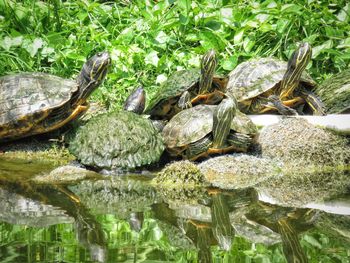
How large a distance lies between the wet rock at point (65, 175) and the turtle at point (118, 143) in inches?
5.0

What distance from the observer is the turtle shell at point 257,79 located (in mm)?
6957

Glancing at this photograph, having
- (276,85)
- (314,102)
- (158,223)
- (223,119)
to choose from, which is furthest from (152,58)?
(158,223)

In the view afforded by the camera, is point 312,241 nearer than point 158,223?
Yes

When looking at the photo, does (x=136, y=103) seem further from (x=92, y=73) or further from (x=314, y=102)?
(x=314, y=102)

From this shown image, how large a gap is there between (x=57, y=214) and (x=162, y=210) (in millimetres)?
696

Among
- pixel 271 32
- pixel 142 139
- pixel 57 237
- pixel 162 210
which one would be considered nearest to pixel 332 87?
pixel 271 32

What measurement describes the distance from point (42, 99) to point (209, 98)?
203 cm

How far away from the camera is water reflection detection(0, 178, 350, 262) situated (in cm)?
273

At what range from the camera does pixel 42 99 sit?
6.39 m

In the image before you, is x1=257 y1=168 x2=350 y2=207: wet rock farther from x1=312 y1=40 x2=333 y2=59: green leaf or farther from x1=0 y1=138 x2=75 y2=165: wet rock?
x1=312 y1=40 x2=333 y2=59: green leaf

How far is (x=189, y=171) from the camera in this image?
16.4 feet

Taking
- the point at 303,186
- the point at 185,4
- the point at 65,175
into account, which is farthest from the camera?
the point at 185,4

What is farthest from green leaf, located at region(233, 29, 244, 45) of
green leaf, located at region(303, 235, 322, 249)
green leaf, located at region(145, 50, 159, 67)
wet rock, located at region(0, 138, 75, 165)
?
green leaf, located at region(303, 235, 322, 249)

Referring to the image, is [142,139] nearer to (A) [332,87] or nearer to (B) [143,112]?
(B) [143,112]
